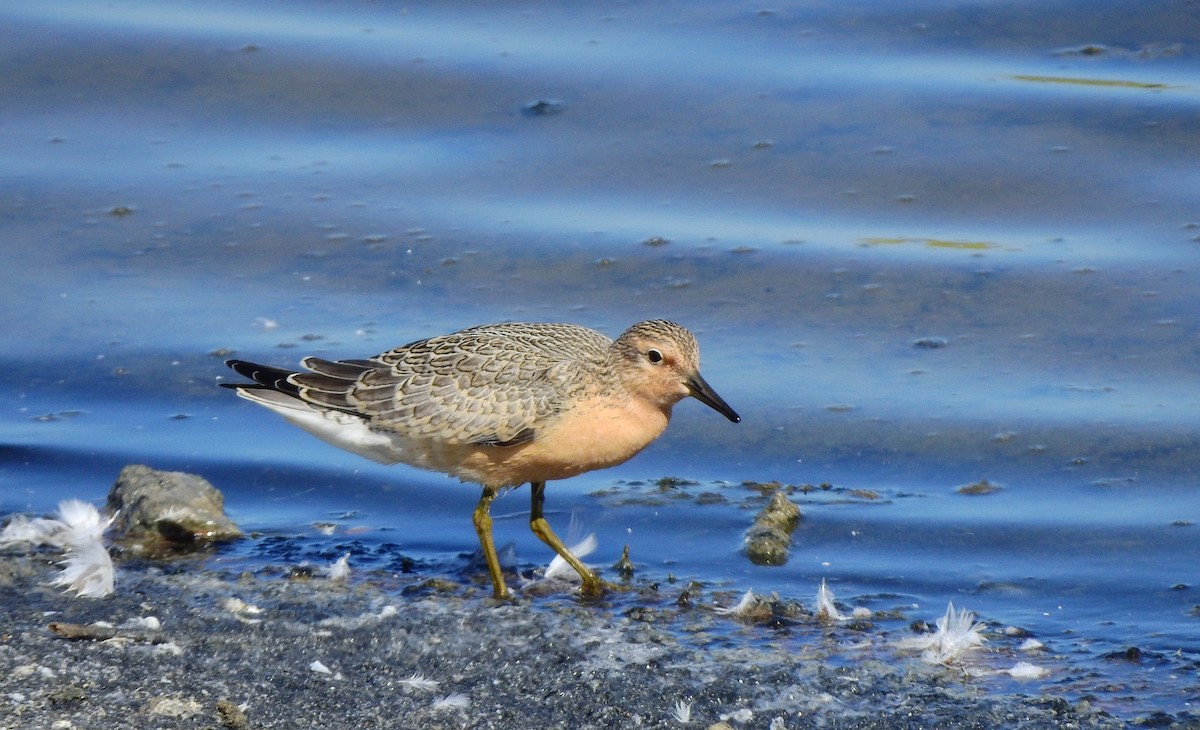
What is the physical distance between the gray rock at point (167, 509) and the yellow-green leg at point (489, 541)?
3.67 ft

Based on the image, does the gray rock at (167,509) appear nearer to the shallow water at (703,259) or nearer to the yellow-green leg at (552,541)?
the shallow water at (703,259)

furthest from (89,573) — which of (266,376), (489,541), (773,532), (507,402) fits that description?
(773,532)

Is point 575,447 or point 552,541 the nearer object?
point 575,447

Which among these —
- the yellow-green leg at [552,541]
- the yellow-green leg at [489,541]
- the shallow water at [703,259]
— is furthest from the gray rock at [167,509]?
the yellow-green leg at [552,541]

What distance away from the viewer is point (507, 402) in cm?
684

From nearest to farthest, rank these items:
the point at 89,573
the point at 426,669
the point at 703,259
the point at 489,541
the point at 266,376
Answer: the point at 426,669 < the point at 89,573 < the point at 489,541 < the point at 266,376 < the point at 703,259

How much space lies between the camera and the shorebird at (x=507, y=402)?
6.79 m

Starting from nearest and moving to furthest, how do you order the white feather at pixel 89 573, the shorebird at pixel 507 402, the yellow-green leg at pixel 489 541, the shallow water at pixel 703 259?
the white feather at pixel 89 573
the yellow-green leg at pixel 489 541
the shorebird at pixel 507 402
the shallow water at pixel 703 259

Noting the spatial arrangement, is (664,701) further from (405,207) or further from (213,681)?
(405,207)

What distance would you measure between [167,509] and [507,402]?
1553 mm

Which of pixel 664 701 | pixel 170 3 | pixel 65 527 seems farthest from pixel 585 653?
pixel 170 3

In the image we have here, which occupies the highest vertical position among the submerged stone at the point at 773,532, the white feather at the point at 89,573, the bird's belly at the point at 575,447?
the bird's belly at the point at 575,447

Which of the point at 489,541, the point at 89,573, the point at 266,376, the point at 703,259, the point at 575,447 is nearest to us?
the point at 89,573

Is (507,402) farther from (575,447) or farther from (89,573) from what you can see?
(89,573)
